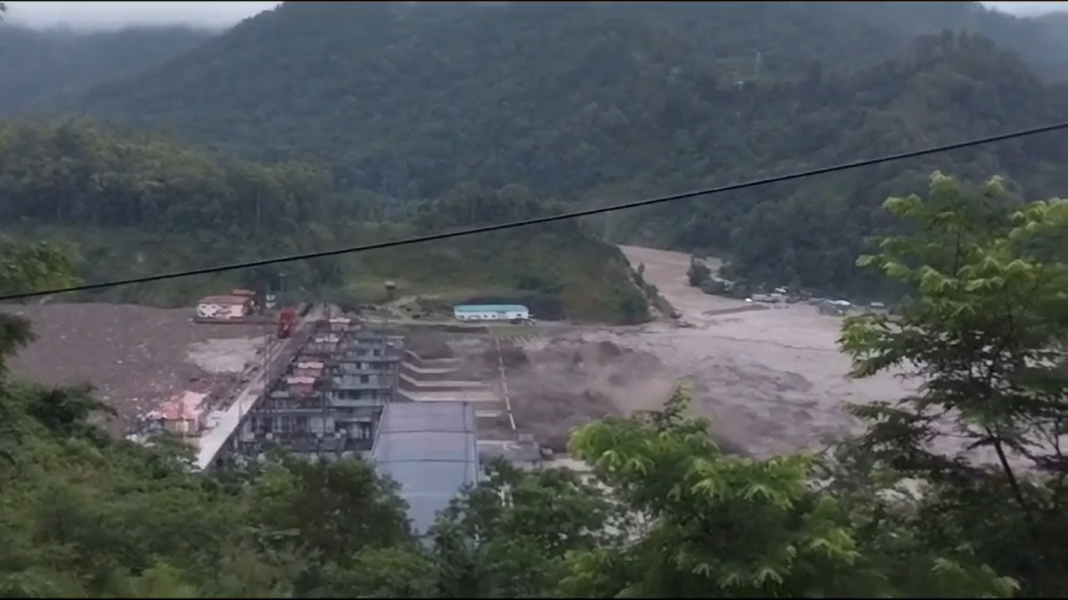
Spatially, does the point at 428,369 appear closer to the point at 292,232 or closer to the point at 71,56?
the point at 292,232

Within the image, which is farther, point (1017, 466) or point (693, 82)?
point (693, 82)

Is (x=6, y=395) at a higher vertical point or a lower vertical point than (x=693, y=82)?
lower

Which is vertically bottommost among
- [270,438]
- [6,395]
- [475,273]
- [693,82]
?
[270,438]

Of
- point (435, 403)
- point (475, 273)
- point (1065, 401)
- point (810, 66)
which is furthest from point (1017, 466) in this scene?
point (810, 66)

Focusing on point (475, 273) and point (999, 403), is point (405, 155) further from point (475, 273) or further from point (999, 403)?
point (999, 403)

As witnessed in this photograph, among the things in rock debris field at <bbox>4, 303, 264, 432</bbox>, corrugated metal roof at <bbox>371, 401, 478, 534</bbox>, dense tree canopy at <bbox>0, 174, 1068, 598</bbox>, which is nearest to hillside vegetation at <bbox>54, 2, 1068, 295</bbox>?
rock debris field at <bbox>4, 303, 264, 432</bbox>

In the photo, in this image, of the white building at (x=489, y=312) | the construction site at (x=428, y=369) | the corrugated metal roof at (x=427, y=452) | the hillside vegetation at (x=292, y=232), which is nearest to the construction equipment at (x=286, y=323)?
the construction site at (x=428, y=369)
